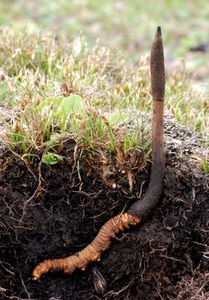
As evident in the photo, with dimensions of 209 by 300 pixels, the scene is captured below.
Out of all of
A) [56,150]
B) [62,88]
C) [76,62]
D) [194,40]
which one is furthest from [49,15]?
[56,150]

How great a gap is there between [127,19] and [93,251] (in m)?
7.35

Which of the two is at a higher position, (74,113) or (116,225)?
(74,113)

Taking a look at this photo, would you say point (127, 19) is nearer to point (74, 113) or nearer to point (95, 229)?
point (74, 113)

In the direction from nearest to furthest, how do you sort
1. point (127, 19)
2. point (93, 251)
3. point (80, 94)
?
point (93, 251)
point (80, 94)
point (127, 19)

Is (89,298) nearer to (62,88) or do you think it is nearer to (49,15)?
(62,88)

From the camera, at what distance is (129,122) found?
209 centimetres

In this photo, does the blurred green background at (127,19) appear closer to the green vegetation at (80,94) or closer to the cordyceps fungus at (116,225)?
the green vegetation at (80,94)

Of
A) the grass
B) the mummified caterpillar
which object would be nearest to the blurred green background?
the grass

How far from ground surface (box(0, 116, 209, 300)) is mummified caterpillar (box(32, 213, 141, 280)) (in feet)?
0.17

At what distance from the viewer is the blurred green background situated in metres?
6.70

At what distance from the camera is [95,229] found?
194 centimetres

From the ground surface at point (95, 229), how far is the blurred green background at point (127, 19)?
16.6ft

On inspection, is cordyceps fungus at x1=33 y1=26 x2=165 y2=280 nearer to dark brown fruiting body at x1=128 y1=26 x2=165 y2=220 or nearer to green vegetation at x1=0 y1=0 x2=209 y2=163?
dark brown fruiting body at x1=128 y1=26 x2=165 y2=220

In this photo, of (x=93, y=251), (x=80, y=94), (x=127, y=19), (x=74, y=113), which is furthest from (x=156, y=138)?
(x=127, y=19)
